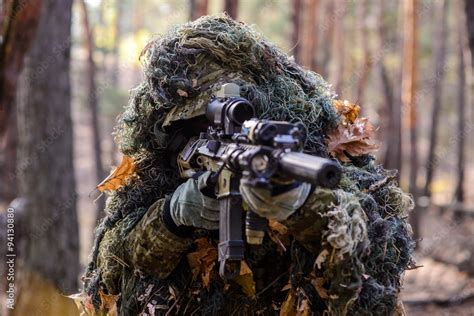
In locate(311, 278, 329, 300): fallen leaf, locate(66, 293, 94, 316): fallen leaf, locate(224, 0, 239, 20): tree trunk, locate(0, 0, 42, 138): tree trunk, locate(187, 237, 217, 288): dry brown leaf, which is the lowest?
locate(66, 293, 94, 316): fallen leaf

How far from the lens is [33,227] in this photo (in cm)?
638

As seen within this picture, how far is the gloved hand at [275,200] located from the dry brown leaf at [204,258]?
29.3 inches

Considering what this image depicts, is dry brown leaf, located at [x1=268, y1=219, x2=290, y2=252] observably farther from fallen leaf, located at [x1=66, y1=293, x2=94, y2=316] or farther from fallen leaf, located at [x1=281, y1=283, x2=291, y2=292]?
fallen leaf, located at [x1=66, y1=293, x2=94, y2=316]

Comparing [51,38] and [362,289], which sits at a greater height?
[51,38]

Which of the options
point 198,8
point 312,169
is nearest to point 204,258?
point 312,169

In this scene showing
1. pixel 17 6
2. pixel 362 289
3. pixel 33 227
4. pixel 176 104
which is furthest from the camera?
pixel 33 227

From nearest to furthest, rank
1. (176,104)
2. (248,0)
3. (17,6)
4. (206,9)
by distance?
1. (176,104)
2. (17,6)
3. (206,9)
4. (248,0)

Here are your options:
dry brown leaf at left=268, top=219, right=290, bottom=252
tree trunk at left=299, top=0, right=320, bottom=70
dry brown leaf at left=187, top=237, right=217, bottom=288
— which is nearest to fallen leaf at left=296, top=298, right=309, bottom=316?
dry brown leaf at left=268, top=219, right=290, bottom=252

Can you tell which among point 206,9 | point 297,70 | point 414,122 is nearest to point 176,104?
point 297,70

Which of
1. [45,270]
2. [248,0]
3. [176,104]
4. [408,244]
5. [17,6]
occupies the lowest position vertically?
[45,270]

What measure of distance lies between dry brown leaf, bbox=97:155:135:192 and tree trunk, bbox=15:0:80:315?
3484 mm

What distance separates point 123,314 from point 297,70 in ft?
4.96

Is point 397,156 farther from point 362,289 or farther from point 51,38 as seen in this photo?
point 362,289

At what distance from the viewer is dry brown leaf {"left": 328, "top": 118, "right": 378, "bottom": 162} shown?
9.82 ft
